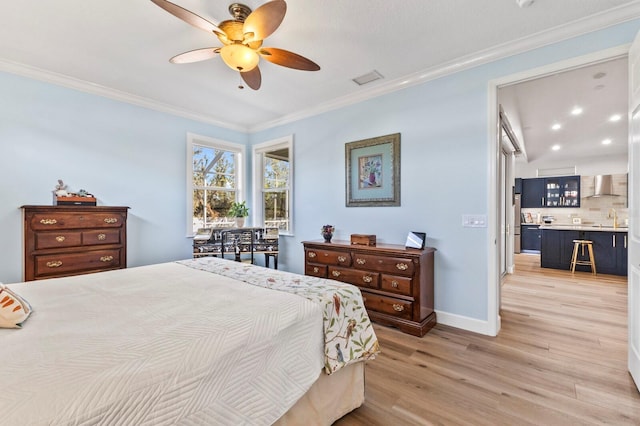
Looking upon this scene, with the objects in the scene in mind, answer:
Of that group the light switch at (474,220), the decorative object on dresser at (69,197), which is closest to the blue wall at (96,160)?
the decorative object on dresser at (69,197)

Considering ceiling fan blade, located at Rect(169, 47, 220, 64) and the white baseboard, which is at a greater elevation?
ceiling fan blade, located at Rect(169, 47, 220, 64)

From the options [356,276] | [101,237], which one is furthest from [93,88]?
[356,276]

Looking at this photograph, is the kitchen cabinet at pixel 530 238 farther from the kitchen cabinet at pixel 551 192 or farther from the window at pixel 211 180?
the window at pixel 211 180

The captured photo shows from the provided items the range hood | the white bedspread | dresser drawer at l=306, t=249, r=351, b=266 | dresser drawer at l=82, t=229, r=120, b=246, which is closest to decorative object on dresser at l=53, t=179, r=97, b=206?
dresser drawer at l=82, t=229, r=120, b=246

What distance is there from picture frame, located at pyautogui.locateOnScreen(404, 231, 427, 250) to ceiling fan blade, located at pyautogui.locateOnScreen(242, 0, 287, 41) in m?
2.24

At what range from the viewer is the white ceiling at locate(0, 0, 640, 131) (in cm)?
211

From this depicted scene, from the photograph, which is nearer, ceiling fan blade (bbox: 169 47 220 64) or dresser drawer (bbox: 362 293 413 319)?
ceiling fan blade (bbox: 169 47 220 64)

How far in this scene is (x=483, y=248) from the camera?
9.18 feet

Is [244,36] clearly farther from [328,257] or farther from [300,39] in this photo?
[328,257]

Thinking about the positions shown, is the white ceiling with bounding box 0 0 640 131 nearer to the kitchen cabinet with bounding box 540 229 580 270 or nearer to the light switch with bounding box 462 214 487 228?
the light switch with bounding box 462 214 487 228

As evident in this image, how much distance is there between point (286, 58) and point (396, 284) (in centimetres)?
227

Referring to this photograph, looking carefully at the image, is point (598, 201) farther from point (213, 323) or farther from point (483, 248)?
point (213, 323)

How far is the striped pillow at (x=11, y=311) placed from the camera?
1.12 metres

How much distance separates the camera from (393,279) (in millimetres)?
2896
